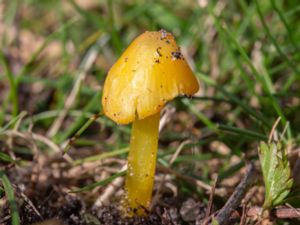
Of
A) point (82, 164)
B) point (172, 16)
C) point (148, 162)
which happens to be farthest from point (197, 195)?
point (172, 16)

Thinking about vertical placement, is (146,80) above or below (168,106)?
above

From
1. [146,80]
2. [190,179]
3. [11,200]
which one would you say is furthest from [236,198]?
[11,200]

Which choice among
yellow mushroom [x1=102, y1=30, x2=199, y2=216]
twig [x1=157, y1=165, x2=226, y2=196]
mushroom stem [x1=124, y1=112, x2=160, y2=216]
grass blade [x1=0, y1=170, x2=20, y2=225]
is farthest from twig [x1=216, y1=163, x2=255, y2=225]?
grass blade [x1=0, y1=170, x2=20, y2=225]

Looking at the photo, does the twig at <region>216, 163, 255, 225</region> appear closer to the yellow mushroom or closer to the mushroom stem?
the mushroom stem

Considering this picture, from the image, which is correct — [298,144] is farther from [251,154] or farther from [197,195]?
[197,195]

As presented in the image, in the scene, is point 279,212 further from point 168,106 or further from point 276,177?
point 168,106

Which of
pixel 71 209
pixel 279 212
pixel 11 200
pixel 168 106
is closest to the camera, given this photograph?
pixel 11 200

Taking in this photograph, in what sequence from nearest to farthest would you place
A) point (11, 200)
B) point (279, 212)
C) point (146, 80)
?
point (146, 80)
point (11, 200)
point (279, 212)
